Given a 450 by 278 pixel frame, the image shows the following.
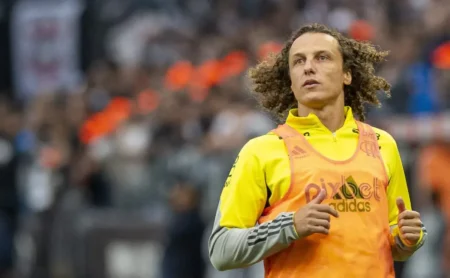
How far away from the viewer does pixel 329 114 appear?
579 centimetres

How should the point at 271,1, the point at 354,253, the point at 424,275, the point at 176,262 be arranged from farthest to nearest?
1. the point at 271,1
2. the point at 176,262
3. the point at 424,275
4. the point at 354,253

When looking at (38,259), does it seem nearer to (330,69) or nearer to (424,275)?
(424,275)

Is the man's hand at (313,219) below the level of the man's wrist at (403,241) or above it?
above

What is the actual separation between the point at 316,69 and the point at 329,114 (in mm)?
221

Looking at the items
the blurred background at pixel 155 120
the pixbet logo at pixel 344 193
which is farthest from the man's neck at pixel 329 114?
the blurred background at pixel 155 120

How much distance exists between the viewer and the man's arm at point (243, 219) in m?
5.50

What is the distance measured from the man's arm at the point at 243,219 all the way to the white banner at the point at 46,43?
1441cm

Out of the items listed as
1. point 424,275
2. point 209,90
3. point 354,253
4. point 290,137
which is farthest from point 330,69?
point 209,90

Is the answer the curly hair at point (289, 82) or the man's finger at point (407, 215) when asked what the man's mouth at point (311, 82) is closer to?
the curly hair at point (289, 82)

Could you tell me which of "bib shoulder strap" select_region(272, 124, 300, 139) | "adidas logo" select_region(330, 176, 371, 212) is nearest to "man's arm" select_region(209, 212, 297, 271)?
"adidas logo" select_region(330, 176, 371, 212)

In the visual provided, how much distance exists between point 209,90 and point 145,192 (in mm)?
1384

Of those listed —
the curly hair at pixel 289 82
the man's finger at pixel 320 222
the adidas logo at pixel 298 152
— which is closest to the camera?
the man's finger at pixel 320 222

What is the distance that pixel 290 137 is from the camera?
18.6 feet

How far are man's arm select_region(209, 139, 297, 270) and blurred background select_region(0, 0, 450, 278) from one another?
164 inches
